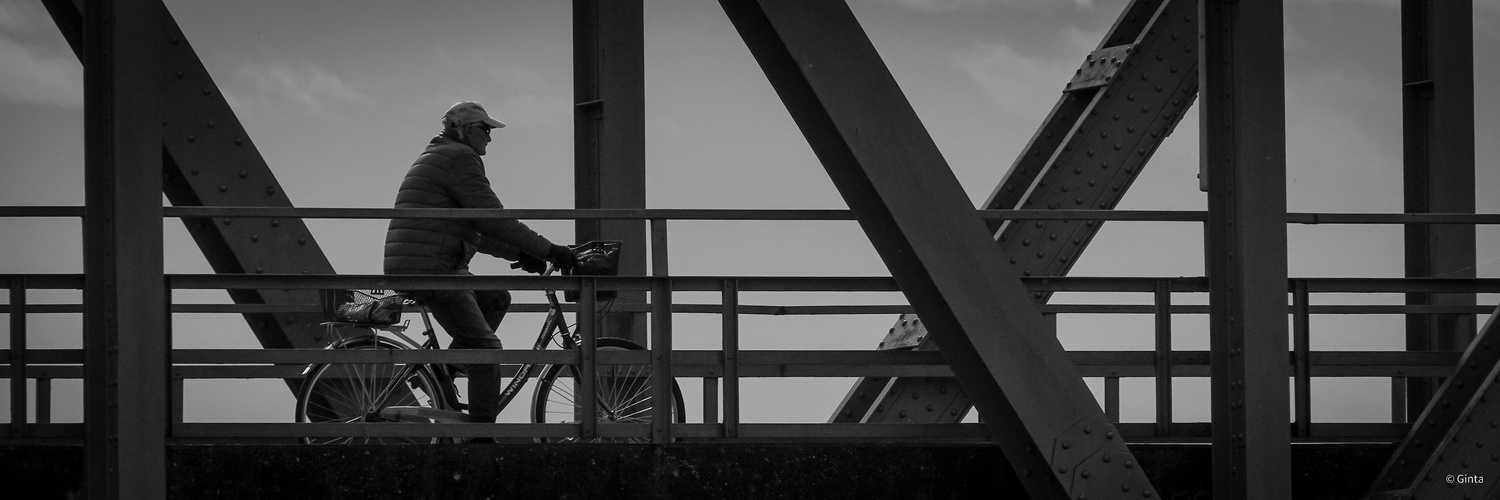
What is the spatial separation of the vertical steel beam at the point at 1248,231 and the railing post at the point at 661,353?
7.21ft

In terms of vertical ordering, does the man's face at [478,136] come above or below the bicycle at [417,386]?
above

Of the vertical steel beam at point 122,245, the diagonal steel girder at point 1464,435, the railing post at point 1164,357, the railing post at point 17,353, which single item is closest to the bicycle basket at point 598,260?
the vertical steel beam at point 122,245

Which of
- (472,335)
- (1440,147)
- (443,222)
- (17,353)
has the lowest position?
(17,353)

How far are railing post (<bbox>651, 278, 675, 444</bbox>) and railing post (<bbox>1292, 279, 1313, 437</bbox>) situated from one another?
2752mm

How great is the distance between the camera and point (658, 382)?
6.11 meters

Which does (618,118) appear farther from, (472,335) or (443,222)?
(472,335)

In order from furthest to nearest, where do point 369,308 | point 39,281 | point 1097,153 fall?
point 1097,153, point 369,308, point 39,281

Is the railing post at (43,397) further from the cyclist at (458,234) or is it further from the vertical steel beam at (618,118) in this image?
the vertical steel beam at (618,118)

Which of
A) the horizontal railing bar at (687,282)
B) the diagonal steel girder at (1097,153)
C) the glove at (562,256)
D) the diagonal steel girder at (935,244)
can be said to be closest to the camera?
the diagonal steel girder at (935,244)

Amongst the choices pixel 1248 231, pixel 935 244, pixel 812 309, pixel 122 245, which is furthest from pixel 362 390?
pixel 1248 231

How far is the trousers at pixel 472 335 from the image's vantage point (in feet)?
22.3

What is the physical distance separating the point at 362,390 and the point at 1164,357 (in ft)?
12.4

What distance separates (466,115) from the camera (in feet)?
22.6

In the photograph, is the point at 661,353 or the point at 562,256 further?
the point at 562,256
